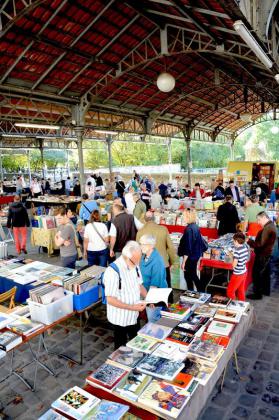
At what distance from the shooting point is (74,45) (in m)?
8.23

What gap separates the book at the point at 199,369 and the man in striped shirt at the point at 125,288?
26.2 inches

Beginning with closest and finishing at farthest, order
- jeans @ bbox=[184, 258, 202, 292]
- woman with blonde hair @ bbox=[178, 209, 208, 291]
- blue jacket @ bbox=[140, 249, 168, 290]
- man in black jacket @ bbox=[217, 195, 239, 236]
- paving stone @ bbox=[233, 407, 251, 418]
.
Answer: paving stone @ bbox=[233, 407, 251, 418] → blue jacket @ bbox=[140, 249, 168, 290] → woman with blonde hair @ bbox=[178, 209, 208, 291] → jeans @ bbox=[184, 258, 202, 292] → man in black jacket @ bbox=[217, 195, 239, 236]

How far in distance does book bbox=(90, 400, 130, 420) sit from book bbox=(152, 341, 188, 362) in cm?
57

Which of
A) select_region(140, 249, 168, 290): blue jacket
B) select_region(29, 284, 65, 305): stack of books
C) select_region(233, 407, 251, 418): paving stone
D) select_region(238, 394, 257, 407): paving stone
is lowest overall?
select_region(233, 407, 251, 418): paving stone

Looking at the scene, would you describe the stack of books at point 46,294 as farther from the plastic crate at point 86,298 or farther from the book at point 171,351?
Answer: the book at point 171,351

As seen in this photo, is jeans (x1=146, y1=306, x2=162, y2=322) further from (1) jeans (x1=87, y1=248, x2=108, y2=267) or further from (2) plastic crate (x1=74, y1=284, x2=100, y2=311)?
(1) jeans (x1=87, y1=248, x2=108, y2=267)

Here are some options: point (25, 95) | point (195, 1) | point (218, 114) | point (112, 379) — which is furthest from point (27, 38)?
point (218, 114)

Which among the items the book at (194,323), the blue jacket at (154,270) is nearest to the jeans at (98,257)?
the blue jacket at (154,270)

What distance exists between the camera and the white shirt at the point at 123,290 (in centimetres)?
285

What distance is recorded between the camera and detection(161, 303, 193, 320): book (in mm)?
3197

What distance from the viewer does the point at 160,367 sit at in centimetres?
242

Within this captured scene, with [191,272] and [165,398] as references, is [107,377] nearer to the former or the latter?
[165,398]

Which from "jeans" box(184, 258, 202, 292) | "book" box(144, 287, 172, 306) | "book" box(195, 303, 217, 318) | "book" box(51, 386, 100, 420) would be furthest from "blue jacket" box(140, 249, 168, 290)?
"book" box(51, 386, 100, 420)

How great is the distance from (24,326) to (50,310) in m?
0.29
